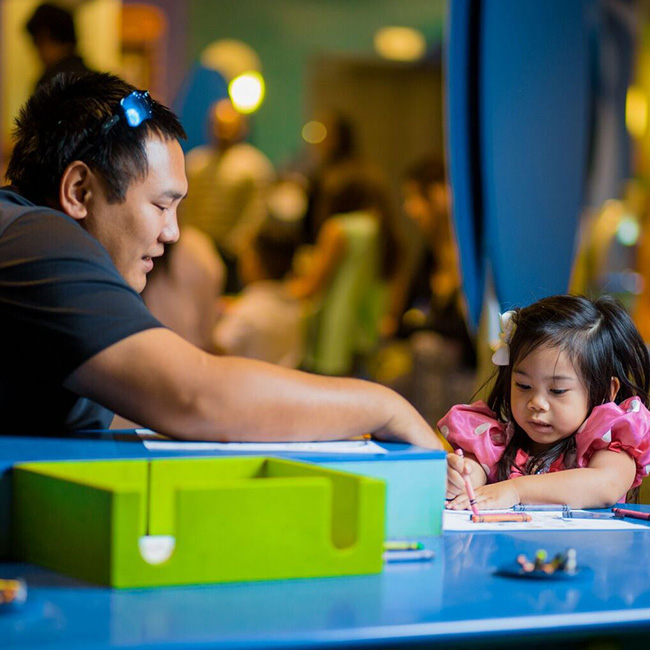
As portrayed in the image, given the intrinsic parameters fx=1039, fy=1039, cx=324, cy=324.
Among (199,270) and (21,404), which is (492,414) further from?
(199,270)

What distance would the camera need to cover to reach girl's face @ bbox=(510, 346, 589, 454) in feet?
4.96

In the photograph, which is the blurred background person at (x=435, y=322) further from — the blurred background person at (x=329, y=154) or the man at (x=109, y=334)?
the man at (x=109, y=334)

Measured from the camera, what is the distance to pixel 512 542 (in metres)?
1.04

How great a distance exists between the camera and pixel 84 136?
1.32m

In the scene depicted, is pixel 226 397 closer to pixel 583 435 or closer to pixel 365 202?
pixel 583 435

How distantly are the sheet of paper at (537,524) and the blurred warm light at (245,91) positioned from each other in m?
7.09

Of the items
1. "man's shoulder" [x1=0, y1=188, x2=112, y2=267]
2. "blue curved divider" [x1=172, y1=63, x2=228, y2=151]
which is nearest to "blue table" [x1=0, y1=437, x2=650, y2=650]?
"man's shoulder" [x1=0, y1=188, x2=112, y2=267]

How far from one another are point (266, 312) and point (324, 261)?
0.72 meters

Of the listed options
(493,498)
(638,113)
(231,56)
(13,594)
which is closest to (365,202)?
(231,56)

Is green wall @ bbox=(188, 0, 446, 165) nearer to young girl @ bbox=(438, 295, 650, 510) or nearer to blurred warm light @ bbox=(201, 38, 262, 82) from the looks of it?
blurred warm light @ bbox=(201, 38, 262, 82)

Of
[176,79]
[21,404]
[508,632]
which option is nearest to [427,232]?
[176,79]

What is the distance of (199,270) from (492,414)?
2017mm

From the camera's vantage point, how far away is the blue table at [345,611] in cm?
70

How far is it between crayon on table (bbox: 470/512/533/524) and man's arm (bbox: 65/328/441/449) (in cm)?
10
